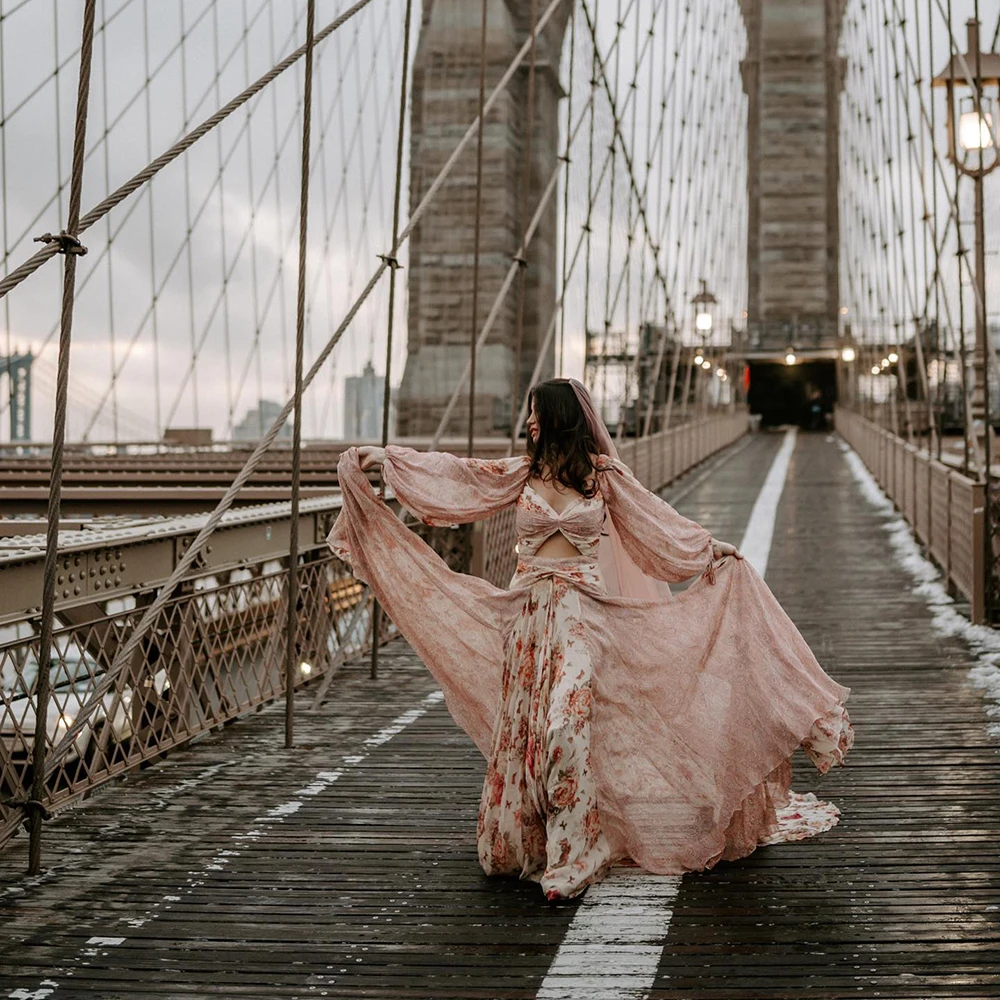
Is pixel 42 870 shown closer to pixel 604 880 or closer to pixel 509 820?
pixel 509 820

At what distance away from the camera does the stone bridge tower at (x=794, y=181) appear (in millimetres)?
44188

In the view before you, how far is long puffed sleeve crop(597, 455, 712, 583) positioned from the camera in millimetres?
3883

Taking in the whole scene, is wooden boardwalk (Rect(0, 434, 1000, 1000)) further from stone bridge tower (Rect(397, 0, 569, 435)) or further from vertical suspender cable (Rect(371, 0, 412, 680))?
stone bridge tower (Rect(397, 0, 569, 435))

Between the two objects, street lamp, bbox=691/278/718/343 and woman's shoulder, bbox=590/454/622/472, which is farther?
street lamp, bbox=691/278/718/343

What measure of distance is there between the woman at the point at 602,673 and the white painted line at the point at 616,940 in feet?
0.21

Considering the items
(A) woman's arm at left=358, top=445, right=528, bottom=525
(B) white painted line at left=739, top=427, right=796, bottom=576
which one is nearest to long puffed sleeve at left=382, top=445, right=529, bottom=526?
(A) woman's arm at left=358, top=445, right=528, bottom=525

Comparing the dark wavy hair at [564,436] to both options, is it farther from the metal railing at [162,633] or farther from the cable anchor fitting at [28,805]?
the cable anchor fitting at [28,805]

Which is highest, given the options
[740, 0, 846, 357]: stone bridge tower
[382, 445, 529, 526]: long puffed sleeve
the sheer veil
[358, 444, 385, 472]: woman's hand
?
[740, 0, 846, 357]: stone bridge tower

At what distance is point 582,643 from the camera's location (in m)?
3.66

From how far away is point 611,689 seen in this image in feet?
12.2

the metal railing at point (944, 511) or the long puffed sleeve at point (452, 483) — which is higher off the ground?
the long puffed sleeve at point (452, 483)

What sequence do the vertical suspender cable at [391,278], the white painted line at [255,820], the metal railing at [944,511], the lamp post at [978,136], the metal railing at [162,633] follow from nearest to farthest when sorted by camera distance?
the white painted line at [255,820] < the metal railing at [162,633] < the vertical suspender cable at [391,278] < the metal railing at [944,511] < the lamp post at [978,136]

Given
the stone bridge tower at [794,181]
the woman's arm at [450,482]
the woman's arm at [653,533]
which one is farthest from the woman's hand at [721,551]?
the stone bridge tower at [794,181]

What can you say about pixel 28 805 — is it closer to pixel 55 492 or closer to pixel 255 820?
pixel 255 820
